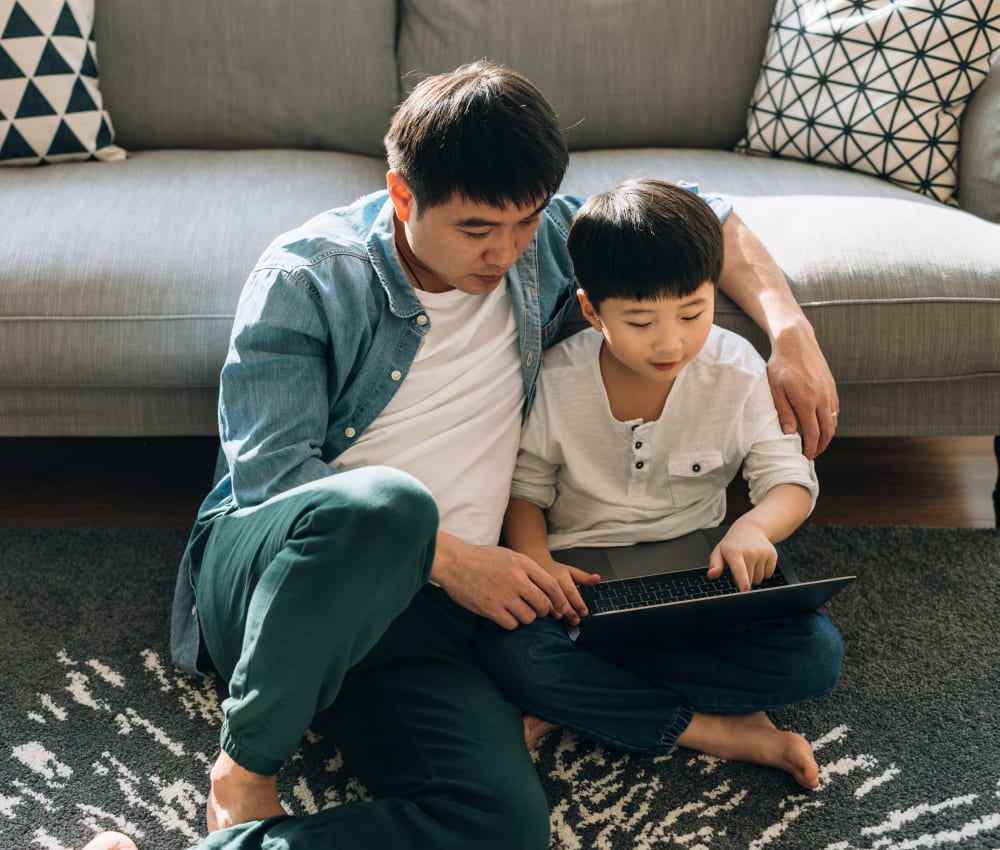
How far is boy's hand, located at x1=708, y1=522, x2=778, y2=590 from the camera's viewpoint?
3.88ft

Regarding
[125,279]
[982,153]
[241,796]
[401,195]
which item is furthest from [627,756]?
[982,153]

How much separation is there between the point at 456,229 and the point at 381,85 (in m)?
0.91

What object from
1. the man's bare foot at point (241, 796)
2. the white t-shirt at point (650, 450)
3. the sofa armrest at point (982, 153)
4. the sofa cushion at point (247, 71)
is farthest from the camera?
the sofa cushion at point (247, 71)

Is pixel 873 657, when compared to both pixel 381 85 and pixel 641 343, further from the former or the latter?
pixel 381 85

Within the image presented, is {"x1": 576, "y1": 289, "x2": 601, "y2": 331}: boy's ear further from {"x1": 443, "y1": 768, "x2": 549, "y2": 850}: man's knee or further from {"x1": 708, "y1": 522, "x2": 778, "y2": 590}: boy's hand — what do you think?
{"x1": 443, "y1": 768, "x2": 549, "y2": 850}: man's knee

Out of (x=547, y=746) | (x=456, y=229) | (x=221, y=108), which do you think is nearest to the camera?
(x=456, y=229)

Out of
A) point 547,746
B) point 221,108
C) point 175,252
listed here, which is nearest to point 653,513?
point 547,746

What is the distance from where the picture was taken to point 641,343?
1.20 m

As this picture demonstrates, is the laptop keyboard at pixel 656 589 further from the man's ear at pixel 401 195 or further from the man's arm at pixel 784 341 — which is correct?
the man's ear at pixel 401 195

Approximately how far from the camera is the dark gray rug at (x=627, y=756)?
45.6 inches

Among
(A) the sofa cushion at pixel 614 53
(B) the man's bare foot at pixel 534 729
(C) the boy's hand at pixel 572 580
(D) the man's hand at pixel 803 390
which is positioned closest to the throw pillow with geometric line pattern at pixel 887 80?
(A) the sofa cushion at pixel 614 53

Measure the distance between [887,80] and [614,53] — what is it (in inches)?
19.2

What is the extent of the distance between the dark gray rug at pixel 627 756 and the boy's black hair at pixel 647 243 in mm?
579

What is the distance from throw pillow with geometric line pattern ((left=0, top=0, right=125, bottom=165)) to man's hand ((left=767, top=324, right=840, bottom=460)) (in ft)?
4.16
